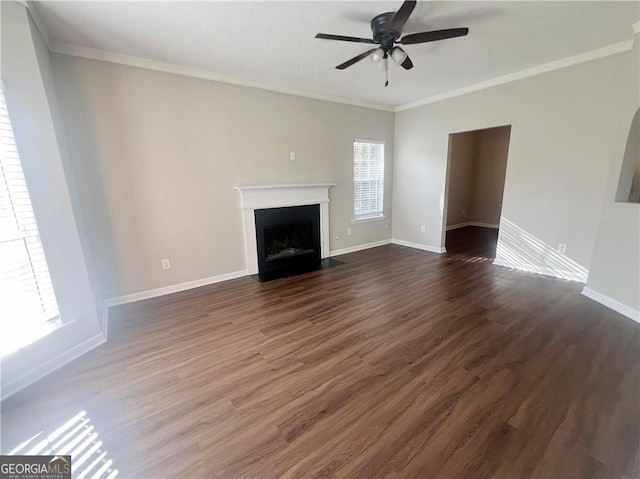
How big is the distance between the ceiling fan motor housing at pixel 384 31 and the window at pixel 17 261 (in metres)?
2.77

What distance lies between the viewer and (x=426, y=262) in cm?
429

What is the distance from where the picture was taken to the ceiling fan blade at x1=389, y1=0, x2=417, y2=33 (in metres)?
1.69

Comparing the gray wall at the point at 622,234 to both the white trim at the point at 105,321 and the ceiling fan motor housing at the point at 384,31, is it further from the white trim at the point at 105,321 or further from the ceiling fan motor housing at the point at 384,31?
the white trim at the point at 105,321

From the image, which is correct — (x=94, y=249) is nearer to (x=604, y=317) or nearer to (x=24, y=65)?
(x=24, y=65)

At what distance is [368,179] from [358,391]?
4075mm

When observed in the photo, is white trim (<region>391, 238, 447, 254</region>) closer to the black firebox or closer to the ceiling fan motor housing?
the black firebox

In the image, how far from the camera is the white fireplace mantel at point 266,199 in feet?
12.1

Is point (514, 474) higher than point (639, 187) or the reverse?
the reverse

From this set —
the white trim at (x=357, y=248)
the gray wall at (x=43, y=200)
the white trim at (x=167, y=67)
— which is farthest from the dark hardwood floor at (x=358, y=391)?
the white trim at (x=167, y=67)

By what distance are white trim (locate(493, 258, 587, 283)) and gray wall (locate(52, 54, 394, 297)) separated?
3.39 metres

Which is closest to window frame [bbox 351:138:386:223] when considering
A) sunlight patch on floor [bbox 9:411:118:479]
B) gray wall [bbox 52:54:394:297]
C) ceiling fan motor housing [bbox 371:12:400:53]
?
gray wall [bbox 52:54:394:297]

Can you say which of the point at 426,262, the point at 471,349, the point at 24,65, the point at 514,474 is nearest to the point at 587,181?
the point at 426,262

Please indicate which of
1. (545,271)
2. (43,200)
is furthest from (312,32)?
(545,271)

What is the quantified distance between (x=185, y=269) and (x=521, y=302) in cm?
406
